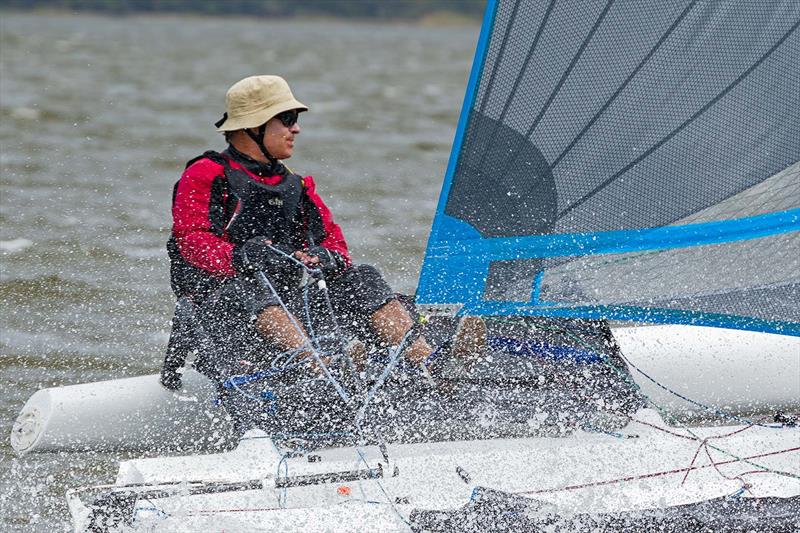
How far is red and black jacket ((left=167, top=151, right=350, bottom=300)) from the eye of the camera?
11.3 ft

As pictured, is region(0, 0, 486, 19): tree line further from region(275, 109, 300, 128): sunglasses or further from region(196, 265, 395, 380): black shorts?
region(196, 265, 395, 380): black shorts

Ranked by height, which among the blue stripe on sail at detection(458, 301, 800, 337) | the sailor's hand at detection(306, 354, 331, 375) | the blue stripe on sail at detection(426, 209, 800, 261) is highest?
the blue stripe on sail at detection(426, 209, 800, 261)

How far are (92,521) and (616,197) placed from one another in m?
1.49

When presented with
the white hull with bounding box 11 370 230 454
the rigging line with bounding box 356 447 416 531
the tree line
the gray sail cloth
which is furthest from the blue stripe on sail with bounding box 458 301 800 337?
the tree line

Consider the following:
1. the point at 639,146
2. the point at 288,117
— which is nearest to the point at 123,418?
the point at 288,117

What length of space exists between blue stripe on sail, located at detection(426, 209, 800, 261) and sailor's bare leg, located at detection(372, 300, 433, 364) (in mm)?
226

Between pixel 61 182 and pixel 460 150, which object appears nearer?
pixel 460 150

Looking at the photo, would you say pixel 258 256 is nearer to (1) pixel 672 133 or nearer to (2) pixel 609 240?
(2) pixel 609 240

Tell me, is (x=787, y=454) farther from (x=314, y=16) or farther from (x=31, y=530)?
(x=314, y=16)

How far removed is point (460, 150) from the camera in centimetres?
330

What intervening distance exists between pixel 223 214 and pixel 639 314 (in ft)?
3.73

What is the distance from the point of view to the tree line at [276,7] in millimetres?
48125

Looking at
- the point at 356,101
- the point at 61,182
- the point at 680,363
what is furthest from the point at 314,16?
the point at 680,363

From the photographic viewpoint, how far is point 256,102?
3.50 m
